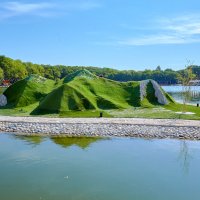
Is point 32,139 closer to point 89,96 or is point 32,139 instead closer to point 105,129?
point 105,129

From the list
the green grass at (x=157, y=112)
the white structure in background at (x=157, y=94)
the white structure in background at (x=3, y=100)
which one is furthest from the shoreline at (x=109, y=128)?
the white structure in background at (x=3, y=100)

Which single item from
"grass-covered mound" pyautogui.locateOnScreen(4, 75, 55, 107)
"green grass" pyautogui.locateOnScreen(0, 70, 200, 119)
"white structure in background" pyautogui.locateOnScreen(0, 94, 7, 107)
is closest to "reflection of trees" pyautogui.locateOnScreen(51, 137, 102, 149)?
"green grass" pyautogui.locateOnScreen(0, 70, 200, 119)

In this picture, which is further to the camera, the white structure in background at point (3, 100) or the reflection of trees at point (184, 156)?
the white structure in background at point (3, 100)

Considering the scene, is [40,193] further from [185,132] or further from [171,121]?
[171,121]

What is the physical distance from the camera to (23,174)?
2028cm

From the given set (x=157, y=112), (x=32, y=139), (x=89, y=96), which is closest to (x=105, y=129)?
(x=32, y=139)

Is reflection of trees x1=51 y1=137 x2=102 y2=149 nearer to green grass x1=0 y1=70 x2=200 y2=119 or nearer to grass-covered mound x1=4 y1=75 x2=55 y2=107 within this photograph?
green grass x1=0 y1=70 x2=200 y2=119

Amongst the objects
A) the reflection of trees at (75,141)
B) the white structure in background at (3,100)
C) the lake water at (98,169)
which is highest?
the white structure in background at (3,100)

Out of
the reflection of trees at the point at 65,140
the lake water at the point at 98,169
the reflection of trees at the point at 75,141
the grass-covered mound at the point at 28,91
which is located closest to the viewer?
the lake water at the point at 98,169

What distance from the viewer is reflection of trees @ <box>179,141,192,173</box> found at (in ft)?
74.4

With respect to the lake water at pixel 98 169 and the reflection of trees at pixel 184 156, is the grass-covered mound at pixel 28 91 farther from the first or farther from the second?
the reflection of trees at pixel 184 156

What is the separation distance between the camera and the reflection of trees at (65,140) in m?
28.8

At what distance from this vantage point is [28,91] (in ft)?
184

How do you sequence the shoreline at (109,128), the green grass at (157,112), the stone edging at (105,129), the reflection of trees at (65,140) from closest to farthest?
the reflection of trees at (65,140)
the stone edging at (105,129)
the shoreline at (109,128)
the green grass at (157,112)
